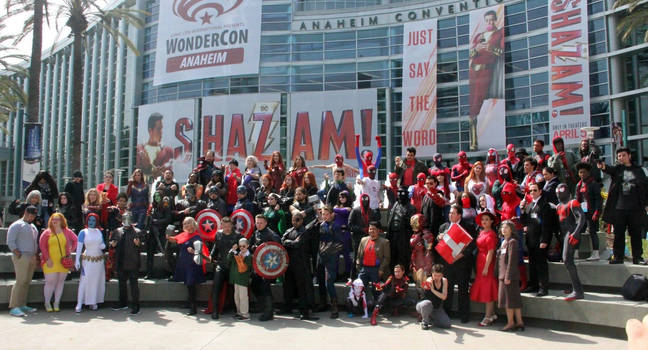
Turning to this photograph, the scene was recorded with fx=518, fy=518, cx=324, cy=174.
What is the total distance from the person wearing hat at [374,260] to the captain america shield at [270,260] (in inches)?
56.0

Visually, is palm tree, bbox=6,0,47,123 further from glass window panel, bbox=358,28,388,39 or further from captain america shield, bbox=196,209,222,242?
glass window panel, bbox=358,28,388,39

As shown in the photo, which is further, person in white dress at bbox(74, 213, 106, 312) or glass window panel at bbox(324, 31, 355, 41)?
glass window panel at bbox(324, 31, 355, 41)

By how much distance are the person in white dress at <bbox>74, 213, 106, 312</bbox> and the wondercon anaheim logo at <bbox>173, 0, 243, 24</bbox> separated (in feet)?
128

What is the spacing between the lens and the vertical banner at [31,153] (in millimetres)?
15211

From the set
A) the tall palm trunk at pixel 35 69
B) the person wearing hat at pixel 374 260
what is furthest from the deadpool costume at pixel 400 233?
the tall palm trunk at pixel 35 69

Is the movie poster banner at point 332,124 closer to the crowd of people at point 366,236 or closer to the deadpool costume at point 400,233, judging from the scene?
the crowd of people at point 366,236

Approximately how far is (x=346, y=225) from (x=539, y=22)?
34296 mm

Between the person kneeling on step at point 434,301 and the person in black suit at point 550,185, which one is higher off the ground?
the person in black suit at point 550,185

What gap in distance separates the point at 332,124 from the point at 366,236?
32.7 metres

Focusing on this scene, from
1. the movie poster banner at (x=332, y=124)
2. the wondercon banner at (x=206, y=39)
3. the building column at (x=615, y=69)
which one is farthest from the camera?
the wondercon banner at (x=206, y=39)

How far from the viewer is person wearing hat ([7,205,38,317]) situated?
959 centimetres

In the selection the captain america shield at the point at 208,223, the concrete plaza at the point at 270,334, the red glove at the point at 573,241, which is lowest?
the concrete plaza at the point at 270,334

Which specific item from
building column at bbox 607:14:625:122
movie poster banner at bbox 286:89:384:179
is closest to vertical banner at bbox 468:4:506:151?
building column at bbox 607:14:625:122

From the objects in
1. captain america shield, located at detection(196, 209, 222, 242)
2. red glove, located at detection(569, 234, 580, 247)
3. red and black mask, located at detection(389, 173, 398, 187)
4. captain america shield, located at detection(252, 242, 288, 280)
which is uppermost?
red and black mask, located at detection(389, 173, 398, 187)
